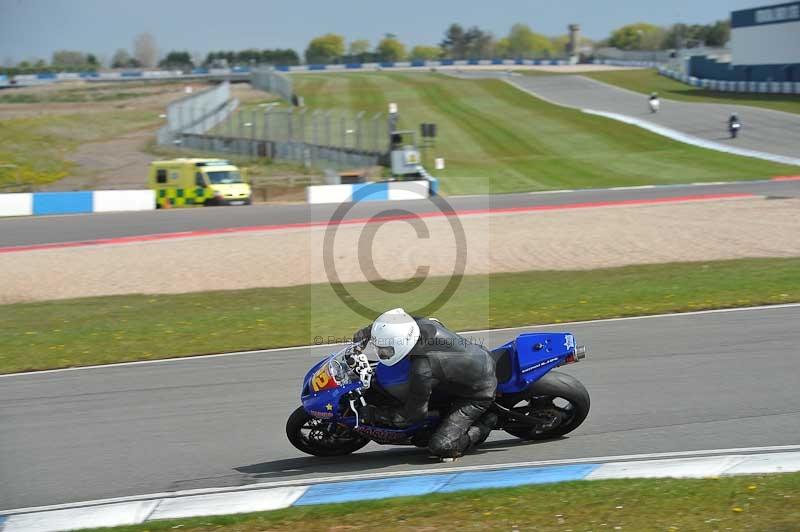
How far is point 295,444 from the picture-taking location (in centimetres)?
786

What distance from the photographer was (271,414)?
919cm

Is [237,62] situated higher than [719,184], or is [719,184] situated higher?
[237,62]

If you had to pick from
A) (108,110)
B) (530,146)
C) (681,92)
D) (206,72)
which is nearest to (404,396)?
(530,146)

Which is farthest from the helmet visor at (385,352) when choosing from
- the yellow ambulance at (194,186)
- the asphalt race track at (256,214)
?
the yellow ambulance at (194,186)

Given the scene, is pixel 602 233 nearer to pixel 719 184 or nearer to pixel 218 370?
pixel 218 370

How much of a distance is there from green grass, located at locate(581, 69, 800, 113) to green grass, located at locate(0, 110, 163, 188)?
41890mm

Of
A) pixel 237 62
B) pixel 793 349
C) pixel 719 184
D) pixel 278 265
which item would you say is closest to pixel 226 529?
pixel 793 349

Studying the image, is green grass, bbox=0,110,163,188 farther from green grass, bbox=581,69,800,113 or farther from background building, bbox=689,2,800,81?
background building, bbox=689,2,800,81

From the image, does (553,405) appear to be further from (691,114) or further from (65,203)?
(691,114)

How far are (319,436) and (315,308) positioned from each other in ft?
25.1

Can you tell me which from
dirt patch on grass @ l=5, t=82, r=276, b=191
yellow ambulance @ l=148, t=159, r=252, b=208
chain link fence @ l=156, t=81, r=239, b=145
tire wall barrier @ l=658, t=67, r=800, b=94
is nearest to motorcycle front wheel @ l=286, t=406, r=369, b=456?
yellow ambulance @ l=148, t=159, r=252, b=208

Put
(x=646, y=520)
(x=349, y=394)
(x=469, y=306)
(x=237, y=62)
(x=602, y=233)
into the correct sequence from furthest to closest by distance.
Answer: (x=237, y=62)
(x=602, y=233)
(x=469, y=306)
(x=349, y=394)
(x=646, y=520)

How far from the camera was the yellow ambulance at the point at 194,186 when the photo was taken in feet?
108

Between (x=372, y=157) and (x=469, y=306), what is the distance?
2793 cm
